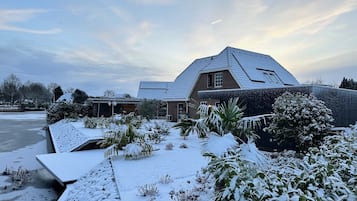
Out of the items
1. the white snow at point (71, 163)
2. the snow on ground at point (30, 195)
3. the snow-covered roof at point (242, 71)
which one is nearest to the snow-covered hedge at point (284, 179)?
the white snow at point (71, 163)

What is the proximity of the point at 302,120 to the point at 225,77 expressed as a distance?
35.4 feet

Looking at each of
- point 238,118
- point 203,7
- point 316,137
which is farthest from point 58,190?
point 203,7

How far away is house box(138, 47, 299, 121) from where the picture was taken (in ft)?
57.4

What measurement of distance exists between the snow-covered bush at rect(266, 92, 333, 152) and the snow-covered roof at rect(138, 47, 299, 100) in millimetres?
8659

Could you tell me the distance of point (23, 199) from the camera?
6.23 m

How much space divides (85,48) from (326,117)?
50.4ft

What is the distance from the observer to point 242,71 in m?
17.8

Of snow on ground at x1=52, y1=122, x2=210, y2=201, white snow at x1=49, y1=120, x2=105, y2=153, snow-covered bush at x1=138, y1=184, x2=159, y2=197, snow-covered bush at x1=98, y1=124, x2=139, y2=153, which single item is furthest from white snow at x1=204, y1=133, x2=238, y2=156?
white snow at x1=49, y1=120, x2=105, y2=153

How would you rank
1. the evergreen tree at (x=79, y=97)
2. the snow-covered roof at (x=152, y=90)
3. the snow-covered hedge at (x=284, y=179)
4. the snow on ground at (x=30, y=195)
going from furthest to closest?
the snow-covered roof at (x=152, y=90), the evergreen tree at (x=79, y=97), the snow on ground at (x=30, y=195), the snow-covered hedge at (x=284, y=179)

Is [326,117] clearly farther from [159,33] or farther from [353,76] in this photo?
[353,76]

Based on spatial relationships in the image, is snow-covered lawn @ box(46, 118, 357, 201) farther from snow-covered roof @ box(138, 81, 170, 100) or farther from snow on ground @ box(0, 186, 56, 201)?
snow-covered roof @ box(138, 81, 170, 100)

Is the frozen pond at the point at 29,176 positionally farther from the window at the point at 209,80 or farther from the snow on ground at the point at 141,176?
the window at the point at 209,80

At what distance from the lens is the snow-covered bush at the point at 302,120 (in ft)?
24.2

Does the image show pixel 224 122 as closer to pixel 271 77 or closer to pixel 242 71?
pixel 242 71
